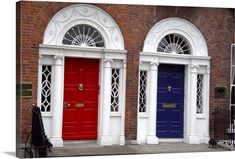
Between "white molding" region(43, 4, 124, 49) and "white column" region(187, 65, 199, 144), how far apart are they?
146 cm

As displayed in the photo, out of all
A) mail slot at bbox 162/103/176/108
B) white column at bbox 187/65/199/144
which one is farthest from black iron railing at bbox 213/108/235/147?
mail slot at bbox 162/103/176/108

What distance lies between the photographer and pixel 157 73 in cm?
880

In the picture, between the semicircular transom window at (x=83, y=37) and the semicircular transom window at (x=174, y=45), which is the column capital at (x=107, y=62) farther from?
the semicircular transom window at (x=174, y=45)

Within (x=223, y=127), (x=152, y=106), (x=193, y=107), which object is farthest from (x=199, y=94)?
(x=152, y=106)

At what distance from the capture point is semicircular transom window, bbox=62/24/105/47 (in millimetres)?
8211

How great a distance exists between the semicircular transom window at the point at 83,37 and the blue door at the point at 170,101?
49.1 inches

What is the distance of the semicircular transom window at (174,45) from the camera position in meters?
8.90

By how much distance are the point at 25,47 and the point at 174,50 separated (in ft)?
8.85

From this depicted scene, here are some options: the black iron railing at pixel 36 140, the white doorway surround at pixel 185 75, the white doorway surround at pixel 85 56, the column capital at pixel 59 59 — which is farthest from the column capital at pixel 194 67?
the black iron railing at pixel 36 140

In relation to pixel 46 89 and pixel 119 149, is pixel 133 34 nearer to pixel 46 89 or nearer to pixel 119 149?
pixel 46 89

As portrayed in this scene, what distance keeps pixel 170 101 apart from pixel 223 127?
113 centimetres

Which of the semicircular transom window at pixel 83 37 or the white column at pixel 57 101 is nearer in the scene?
the white column at pixel 57 101

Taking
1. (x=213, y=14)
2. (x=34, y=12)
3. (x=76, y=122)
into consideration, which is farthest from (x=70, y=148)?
(x=213, y=14)

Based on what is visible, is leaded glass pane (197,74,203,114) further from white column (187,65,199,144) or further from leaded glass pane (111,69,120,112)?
leaded glass pane (111,69,120,112)
